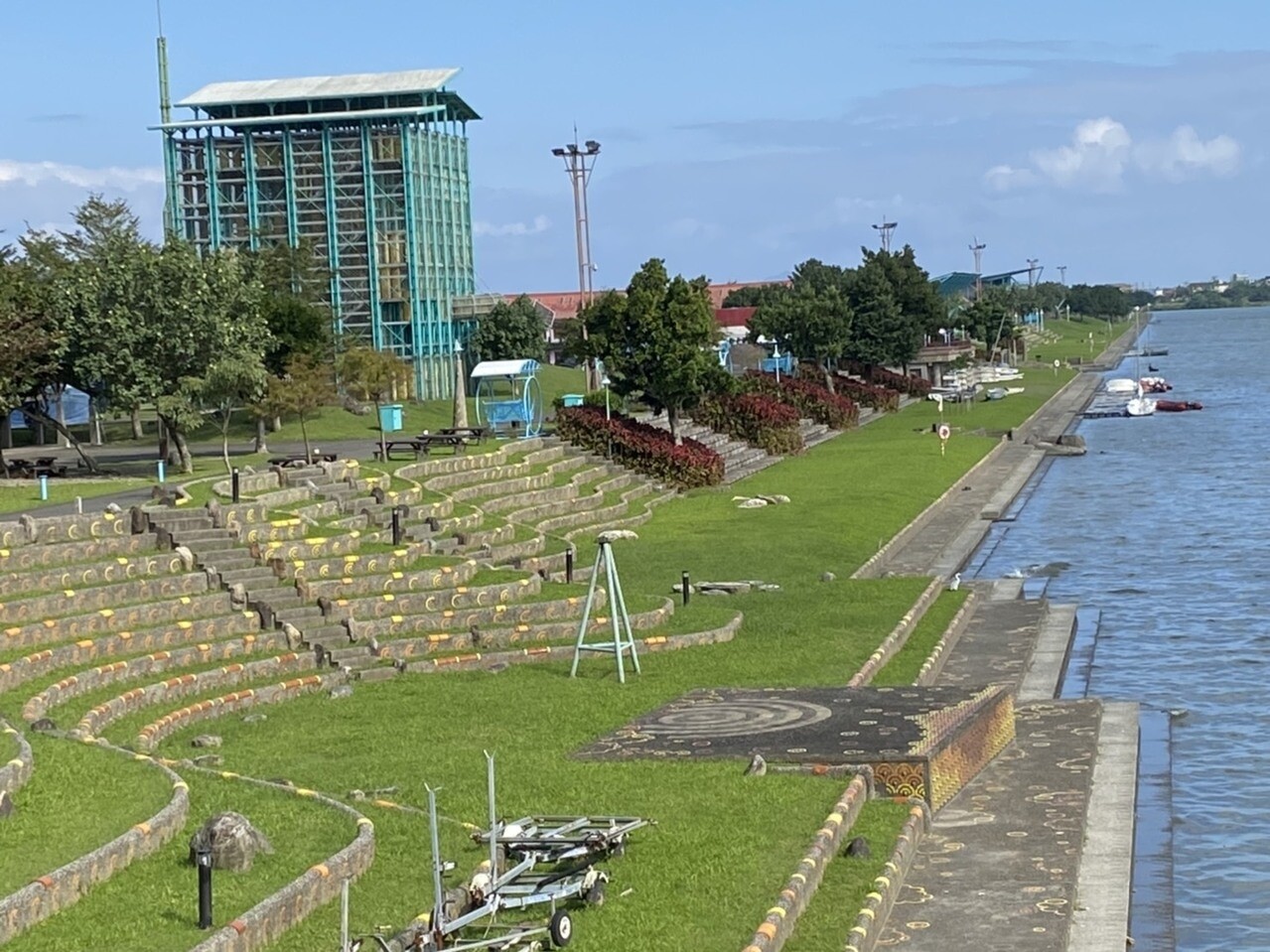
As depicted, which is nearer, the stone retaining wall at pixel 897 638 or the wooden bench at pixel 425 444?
the stone retaining wall at pixel 897 638

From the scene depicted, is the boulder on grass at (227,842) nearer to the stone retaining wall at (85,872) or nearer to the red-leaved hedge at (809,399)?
the stone retaining wall at (85,872)

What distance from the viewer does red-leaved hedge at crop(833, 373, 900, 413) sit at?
10525 cm

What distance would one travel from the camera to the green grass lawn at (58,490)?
41500mm

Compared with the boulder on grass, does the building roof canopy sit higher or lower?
higher

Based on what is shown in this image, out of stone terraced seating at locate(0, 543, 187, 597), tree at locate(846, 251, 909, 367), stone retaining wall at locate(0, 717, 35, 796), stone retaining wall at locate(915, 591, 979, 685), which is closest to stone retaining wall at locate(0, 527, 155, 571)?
stone terraced seating at locate(0, 543, 187, 597)

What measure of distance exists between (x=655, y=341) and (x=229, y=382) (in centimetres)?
1955

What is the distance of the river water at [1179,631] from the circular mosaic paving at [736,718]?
4.42 metres

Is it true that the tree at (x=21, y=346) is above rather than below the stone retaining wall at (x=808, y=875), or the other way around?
above

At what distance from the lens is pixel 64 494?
4319 centimetres

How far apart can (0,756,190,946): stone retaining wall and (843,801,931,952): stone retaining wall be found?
6341mm

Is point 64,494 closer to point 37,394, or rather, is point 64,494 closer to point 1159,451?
point 37,394

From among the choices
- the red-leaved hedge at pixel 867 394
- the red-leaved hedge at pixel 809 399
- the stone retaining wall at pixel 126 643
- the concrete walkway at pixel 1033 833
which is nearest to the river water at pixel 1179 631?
the concrete walkway at pixel 1033 833

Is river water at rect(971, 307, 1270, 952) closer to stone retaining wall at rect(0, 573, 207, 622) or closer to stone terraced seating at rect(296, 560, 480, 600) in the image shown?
stone terraced seating at rect(296, 560, 480, 600)

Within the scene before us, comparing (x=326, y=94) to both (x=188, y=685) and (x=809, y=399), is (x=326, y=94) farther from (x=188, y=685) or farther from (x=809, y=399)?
(x=188, y=685)
